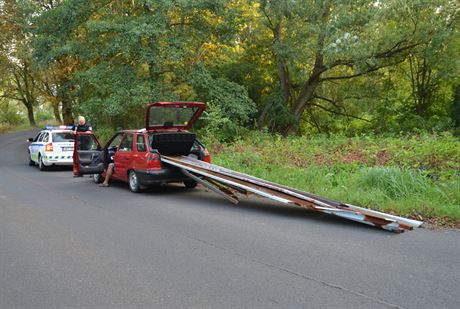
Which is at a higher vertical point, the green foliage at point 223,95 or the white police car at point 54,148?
the green foliage at point 223,95

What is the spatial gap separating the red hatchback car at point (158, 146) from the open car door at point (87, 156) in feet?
2.09

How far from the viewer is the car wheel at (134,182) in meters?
10.7

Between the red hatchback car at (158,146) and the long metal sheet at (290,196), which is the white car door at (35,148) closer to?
the red hatchback car at (158,146)

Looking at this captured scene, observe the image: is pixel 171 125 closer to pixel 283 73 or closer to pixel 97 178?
pixel 97 178

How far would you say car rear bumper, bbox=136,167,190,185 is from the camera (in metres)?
10.2

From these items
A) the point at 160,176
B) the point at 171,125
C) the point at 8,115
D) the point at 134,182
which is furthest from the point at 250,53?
the point at 8,115

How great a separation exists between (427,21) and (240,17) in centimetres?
842

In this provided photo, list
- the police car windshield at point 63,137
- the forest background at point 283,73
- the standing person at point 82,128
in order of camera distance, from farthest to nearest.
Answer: the police car windshield at point 63,137
the standing person at point 82,128
the forest background at point 283,73

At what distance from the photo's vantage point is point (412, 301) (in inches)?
163

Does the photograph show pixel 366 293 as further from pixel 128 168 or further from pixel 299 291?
pixel 128 168

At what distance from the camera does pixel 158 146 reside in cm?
1074

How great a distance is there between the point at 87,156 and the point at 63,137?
4128 millimetres

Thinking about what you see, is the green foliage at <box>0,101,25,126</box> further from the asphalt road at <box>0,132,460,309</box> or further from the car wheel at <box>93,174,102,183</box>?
the asphalt road at <box>0,132,460,309</box>

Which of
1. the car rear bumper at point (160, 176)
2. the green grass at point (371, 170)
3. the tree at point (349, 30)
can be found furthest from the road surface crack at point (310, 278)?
the tree at point (349, 30)
